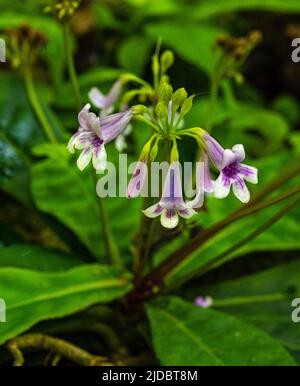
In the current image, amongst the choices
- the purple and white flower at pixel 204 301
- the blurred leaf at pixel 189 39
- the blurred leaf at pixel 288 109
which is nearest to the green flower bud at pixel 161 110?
the purple and white flower at pixel 204 301

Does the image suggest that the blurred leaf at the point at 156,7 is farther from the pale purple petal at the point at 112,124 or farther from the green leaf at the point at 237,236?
the pale purple petal at the point at 112,124

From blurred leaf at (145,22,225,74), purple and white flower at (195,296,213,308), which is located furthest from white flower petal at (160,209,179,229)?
blurred leaf at (145,22,225,74)

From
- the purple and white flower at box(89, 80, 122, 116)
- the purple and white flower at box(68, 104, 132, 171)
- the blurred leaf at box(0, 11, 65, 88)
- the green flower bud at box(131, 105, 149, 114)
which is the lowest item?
the purple and white flower at box(68, 104, 132, 171)

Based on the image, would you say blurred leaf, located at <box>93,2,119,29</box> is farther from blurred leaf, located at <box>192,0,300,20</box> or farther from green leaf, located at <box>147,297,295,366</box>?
green leaf, located at <box>147,297,295,366</box>

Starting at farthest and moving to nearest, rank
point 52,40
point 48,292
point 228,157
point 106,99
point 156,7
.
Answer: point 156,7 → point 52,40 → point 106,99 → point 48,292 → point 228,157

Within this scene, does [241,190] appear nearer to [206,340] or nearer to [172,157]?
[172,157]

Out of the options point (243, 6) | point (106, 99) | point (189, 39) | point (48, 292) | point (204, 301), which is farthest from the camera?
point (243, 6)

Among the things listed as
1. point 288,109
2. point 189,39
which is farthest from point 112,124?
point 288,109
